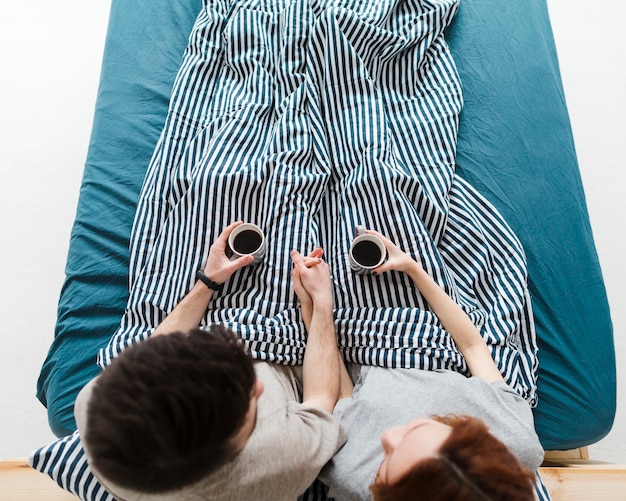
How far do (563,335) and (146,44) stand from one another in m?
1.33

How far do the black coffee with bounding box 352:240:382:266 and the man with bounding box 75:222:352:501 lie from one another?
0.32 meters

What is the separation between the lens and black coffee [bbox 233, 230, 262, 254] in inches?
40.3

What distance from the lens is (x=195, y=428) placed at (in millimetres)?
576

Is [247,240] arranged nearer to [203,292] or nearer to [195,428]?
[203,292]

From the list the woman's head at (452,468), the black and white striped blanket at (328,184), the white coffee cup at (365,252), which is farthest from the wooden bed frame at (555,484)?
the white coffee cup at (365,252)

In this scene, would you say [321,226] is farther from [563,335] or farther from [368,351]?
[563,335]

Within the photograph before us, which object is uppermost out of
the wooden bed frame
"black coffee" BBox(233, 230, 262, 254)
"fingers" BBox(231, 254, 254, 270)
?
"black coffee" BBox(233, 230, 262, 254)

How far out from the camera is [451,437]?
26.3 inches

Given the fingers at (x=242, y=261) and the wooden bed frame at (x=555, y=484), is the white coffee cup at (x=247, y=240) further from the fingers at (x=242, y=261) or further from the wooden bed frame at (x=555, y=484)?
the wooden bed frame at (x=555, y=484)

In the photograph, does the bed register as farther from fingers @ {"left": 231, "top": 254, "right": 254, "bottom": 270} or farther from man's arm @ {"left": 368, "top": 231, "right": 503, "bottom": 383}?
fingers @ {"left": 231, "top": 254, "right": 254, "bottom": 270}

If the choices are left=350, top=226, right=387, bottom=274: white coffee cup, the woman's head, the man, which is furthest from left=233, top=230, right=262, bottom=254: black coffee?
the woman's head

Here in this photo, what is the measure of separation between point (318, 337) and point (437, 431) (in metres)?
0.33

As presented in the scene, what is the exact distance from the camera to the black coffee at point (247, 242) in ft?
3.36

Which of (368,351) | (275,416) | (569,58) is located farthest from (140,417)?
(569,58)
